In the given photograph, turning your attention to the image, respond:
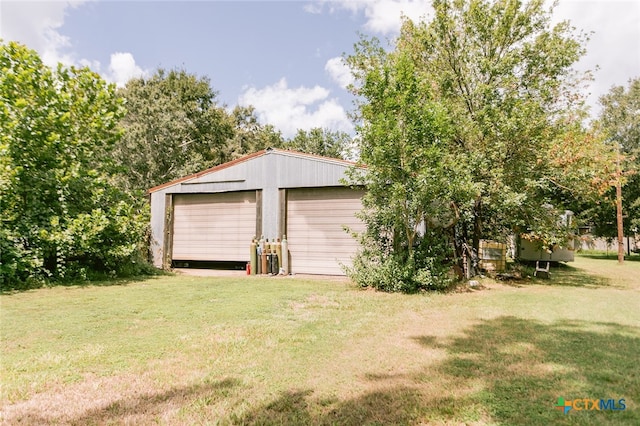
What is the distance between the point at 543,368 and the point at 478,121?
324 inches

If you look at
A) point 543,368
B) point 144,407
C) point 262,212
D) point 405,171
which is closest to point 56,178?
point 262,212

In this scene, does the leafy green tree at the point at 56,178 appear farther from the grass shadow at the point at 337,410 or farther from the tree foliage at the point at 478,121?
the grass shadow at the point at 337,410

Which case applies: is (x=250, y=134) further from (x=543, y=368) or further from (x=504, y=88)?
(x=543, y=368)

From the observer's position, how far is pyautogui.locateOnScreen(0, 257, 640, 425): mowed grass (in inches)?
108

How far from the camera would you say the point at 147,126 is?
2245 centimetres

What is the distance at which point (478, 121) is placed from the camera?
10.3 m

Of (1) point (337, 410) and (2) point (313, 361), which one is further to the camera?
(2) point (313, 361)

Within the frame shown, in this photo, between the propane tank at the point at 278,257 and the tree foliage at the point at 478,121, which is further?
the propane tank at the point at 278,257

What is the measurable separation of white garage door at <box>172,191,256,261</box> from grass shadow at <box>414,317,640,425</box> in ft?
32.3

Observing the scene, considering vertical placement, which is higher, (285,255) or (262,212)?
(262,212)

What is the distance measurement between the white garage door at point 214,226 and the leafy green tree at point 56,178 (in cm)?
297

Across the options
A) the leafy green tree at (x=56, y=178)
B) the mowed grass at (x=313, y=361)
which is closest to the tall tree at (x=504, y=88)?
the mowed grass at (x=313, y=361)

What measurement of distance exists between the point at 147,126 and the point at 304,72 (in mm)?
12814

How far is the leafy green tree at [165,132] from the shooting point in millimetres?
22453
